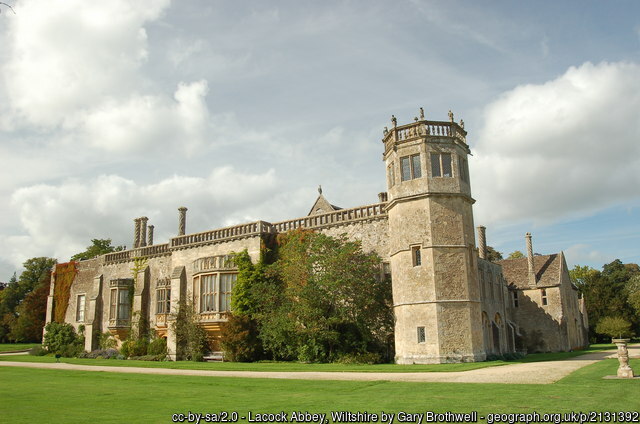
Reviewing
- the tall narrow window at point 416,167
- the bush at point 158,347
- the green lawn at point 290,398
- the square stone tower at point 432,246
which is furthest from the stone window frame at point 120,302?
the tall narrow window at point 416,167

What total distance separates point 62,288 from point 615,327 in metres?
47.4

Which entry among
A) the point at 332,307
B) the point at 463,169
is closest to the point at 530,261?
the point at 463,169

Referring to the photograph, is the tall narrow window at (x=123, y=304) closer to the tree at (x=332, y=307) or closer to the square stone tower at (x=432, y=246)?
the tree at (x=332, y=307)

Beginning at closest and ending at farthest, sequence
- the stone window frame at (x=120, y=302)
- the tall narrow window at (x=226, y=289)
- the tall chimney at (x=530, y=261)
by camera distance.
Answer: the tall narrow window at (x=226, y=289) → the stone window frame at (x=120, y=302) → the tall chimney at (x=530, y=261)

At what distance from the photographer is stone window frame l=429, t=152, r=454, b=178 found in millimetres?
22453

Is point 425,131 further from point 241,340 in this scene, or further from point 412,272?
point 241,340

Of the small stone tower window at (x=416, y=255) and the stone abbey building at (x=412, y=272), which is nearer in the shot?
the stone abbey building at (x=412, y=272)

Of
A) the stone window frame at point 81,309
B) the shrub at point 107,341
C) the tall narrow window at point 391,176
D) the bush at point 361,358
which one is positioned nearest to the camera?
the bush at point 361,358

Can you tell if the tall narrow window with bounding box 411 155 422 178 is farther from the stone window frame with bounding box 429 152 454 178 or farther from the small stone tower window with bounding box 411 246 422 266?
the small stone tower window with bounding box 411 246 422 266

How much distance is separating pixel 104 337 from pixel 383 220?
70.5 ft

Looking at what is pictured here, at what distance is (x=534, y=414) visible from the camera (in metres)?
8.05

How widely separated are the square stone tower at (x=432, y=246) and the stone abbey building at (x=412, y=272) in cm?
4

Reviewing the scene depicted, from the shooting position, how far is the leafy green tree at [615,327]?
151 ft

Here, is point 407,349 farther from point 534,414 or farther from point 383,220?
point 534,414
